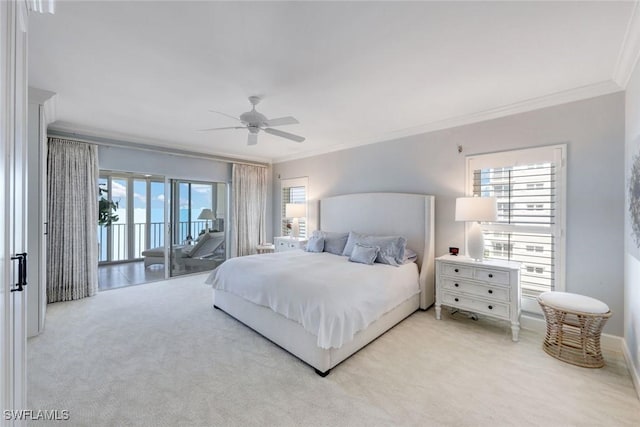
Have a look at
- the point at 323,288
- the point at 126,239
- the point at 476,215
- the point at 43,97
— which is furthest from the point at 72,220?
the point at 476,215

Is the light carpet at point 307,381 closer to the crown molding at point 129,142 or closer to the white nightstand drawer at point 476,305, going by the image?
the white nightstand drawer at point 476,305

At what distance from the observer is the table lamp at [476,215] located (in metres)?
3.00

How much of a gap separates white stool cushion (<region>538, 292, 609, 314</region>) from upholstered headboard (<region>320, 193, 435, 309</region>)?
4.23ft

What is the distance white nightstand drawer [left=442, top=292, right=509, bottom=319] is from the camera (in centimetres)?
286

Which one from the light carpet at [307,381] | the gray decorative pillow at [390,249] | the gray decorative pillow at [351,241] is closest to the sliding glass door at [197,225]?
the light carpet at [307,381]

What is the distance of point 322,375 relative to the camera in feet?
7.21

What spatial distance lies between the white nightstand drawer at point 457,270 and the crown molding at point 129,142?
463cm

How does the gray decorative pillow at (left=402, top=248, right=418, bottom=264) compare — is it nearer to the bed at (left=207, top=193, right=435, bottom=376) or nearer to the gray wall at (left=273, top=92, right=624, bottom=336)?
the bed at (left=207, top=193, right=435, bottom=376)

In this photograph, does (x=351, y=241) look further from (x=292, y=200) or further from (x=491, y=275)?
(x=292, y=200)

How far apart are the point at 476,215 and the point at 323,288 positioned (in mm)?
1965

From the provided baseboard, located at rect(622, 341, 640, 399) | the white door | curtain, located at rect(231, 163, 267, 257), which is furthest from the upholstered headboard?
the white door

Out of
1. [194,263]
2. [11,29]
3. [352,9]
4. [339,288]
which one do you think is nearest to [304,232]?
[194,263]

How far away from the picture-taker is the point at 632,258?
2.24m

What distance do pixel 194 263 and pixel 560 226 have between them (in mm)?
5953
